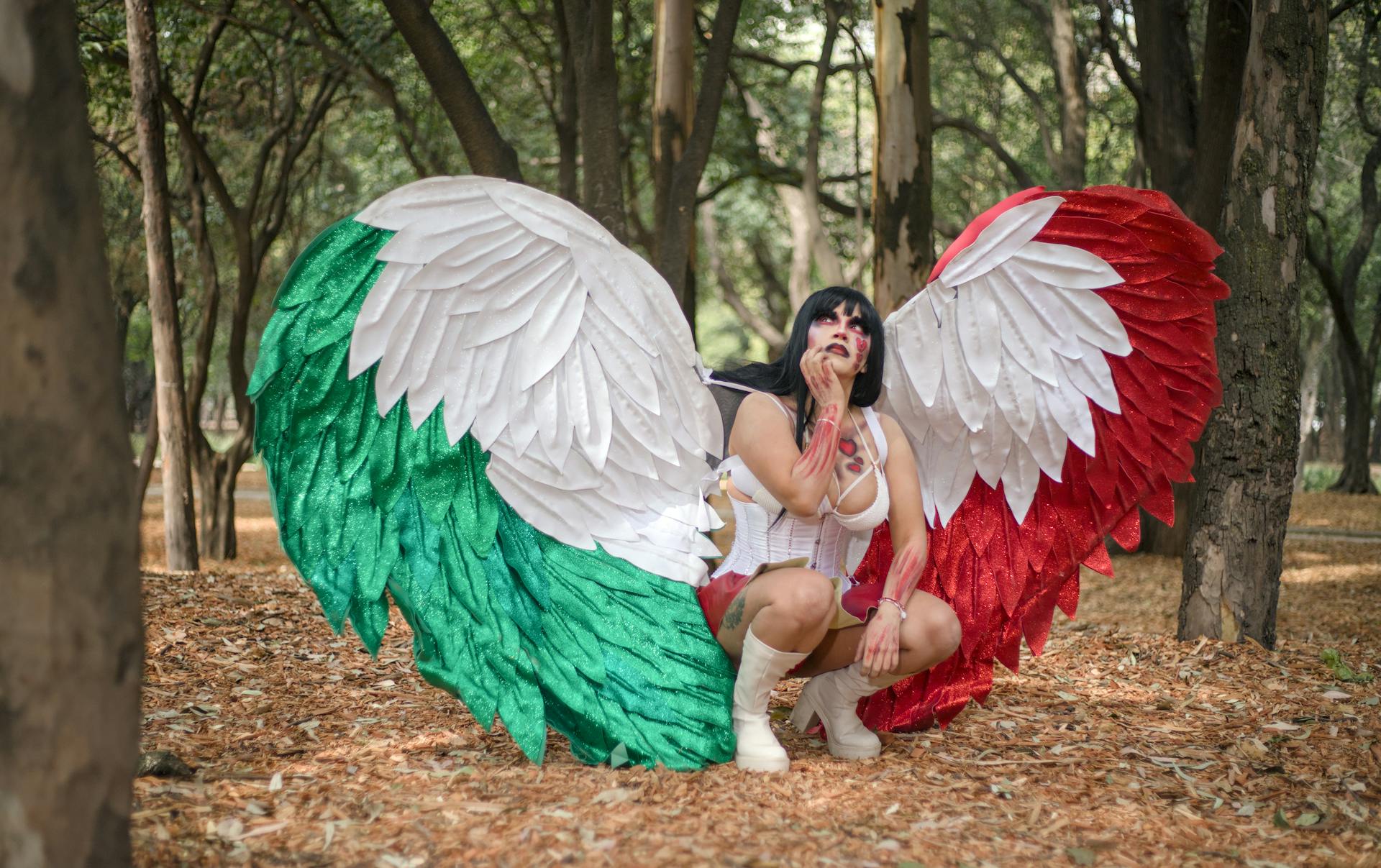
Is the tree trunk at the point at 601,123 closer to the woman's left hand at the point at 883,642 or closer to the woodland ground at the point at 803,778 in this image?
the woodland ground at the point at 803,778

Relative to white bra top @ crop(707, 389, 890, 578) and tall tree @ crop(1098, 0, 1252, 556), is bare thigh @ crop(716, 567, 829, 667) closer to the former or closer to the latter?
white bra top @ crop(707, 389, 890, 578)

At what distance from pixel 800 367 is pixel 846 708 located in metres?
0.93

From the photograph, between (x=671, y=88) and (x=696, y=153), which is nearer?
(x=696, y=153)

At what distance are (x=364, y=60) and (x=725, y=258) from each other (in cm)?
1219

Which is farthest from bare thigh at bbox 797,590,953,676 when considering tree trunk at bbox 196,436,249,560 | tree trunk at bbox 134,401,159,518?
tree trunk at bbox 196,436,249,560

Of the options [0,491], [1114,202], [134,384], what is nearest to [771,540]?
[1114,202]

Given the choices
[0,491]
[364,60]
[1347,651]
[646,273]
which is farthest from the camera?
[364,60]

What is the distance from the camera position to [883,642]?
2.71m

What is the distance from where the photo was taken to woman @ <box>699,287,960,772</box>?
2701 mm

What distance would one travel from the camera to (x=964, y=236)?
2.89 m

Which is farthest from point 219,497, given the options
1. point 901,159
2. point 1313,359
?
point 1313,359

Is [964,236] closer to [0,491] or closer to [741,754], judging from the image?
[741,754]

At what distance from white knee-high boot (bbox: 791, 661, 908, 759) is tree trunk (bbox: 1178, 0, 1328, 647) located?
1812 mm

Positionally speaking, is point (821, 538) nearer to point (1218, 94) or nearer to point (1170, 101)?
point (1218, 94)
